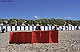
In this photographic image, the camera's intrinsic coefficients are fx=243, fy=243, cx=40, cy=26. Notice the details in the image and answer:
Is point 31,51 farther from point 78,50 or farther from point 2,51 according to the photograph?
point 78,50

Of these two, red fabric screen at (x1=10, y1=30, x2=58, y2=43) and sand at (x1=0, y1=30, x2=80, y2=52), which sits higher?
red fabric screen at (x1=10, y1=30, x2=58, y2=43)

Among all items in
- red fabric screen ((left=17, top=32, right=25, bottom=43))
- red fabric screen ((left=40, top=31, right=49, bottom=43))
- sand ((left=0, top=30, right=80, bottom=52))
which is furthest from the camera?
red fabric screen ((left=17, top=32, right=25, bottom=43))

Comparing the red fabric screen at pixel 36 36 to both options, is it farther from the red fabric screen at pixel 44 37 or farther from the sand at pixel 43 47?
the sand at pixel 43 47

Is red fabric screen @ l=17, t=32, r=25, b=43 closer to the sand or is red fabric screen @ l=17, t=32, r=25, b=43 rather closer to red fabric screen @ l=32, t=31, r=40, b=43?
red fabric screen @ l=32, t=31, r=40, b=43

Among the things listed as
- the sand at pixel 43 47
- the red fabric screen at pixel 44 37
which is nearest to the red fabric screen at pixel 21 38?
the sand at pixel 43 47

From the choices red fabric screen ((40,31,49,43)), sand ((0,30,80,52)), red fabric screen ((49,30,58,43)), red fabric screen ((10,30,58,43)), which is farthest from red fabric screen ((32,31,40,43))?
sand ((0,30,80,52))

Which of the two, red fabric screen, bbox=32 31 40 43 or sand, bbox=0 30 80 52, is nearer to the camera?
sand, bbox=0 30 80 52

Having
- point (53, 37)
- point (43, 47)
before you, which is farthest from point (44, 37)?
point (43, 47)

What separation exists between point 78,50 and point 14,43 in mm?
7196

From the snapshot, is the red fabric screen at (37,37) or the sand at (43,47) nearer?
the sand at (43,47)

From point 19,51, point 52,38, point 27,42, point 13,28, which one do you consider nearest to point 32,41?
point 27,42

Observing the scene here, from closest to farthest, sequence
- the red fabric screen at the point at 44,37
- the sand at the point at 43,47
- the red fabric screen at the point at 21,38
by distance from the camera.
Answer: the sand at the point at 43,47 → the red fabric screen at the point at 44,37 → the red fabric screen at the point at 21,38

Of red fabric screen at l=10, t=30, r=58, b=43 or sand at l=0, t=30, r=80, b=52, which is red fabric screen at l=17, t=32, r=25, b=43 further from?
sand at l=0, t=30, r=80, b=52

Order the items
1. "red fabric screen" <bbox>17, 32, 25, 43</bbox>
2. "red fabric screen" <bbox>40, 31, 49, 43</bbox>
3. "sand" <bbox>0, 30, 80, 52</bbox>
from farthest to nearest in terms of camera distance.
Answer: "red fabric screen" <bbox>17, 32, 25, 43</bbox> < "red fabric screen" <bbox>40, 31, 49, 43</bbox> < "sand" <bbox>0, 30, 80, 52</bbox>
